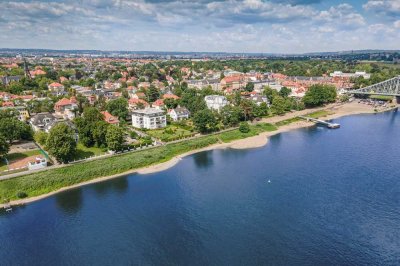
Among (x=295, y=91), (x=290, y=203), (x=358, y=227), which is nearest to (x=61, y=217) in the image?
(x=290, y=203)

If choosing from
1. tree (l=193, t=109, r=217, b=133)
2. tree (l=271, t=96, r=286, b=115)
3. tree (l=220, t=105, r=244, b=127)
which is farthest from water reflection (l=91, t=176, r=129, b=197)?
tree (l=271, t=96, r=286, b=115)

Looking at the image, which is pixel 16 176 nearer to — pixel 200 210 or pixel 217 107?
pixel 200 210

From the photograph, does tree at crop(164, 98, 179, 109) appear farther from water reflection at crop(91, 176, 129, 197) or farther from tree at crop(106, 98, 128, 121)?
water reflection at crop(91, 176, 129, 197)

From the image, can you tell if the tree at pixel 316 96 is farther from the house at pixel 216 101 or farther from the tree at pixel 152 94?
the tree at pixel 152 94

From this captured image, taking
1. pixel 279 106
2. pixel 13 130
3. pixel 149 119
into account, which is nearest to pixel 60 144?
pixel 13 130

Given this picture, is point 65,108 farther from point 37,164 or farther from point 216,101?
point 216,101

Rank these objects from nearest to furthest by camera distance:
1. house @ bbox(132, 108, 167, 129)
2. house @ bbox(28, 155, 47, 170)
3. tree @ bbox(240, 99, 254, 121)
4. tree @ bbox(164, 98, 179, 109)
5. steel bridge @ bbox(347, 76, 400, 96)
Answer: house @ bbox(28, 155, 47, 170)
house @ bbox(132, 108, 167, 129)
tree @ bbox(240, 99, 254, 121)
tree @ bbox(164, 98, 179, 109)
steel bridge @ bbox(347, 76, 400, 96)
